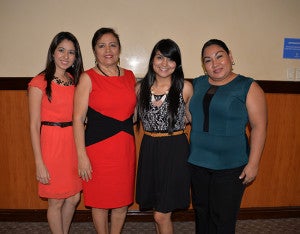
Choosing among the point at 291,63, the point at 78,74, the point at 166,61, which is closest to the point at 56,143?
the point at 78,74

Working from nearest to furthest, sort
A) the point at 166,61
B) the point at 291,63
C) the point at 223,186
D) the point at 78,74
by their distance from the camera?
the point at 223,186 < the point at 166,61 < the point at 78,74 < the point at 291,63

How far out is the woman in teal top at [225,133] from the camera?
1750 mm

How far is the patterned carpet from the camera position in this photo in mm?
2656

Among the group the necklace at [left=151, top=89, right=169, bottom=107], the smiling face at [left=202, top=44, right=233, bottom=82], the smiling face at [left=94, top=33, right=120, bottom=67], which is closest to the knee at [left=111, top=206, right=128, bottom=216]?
the necklace at [left=151, top=89, right=169, bottom=107]

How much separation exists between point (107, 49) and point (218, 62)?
755 mm

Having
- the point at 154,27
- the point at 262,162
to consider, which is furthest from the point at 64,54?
the point at 262,162

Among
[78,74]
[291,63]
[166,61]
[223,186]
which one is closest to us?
[223,186]

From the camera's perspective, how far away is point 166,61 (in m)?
1.92

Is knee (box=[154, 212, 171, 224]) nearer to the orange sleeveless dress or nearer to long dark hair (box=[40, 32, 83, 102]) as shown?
the orange sleeveless dress

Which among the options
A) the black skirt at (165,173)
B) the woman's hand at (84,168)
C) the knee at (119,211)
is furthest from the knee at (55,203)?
the black skirt at (165,173)

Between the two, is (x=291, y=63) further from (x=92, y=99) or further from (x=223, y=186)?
(x=92, y=99)

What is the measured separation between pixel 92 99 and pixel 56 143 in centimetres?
40

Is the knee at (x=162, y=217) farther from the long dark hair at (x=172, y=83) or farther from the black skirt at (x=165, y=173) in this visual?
the long dark hair at (x=172, y=83)

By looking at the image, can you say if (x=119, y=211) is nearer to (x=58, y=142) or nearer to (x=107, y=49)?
(x=58, y=142)
